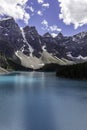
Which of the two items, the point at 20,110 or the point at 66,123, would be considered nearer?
the point at 66,123

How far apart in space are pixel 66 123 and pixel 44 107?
16.6 meters

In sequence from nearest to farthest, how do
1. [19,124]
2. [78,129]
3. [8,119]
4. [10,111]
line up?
[78,129] < [19,124] < [8,119] < [10,111]

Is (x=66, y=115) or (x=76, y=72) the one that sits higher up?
(x=76, y=72)

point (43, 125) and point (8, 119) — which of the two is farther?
point (8, 119)

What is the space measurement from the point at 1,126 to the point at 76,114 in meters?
17.6

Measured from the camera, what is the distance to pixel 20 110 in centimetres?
5609

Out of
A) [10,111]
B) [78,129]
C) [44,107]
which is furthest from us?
[44,107]

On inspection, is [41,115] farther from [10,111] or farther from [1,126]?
[1,126]

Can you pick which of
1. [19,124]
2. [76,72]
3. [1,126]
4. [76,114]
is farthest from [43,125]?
[76,72]

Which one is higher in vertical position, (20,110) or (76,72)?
(76,72)

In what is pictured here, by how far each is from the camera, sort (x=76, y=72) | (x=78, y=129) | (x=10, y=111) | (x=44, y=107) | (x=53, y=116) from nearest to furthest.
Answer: (x=78, y=129)
(x=53, y=116)
(x=10, y=111)
(x=44, y=107)
(x=76, y=72)

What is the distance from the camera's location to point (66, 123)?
44.5m

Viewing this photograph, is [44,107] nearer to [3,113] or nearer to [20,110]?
[20,110]

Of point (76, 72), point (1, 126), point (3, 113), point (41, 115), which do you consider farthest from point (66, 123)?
point (76, 72)
